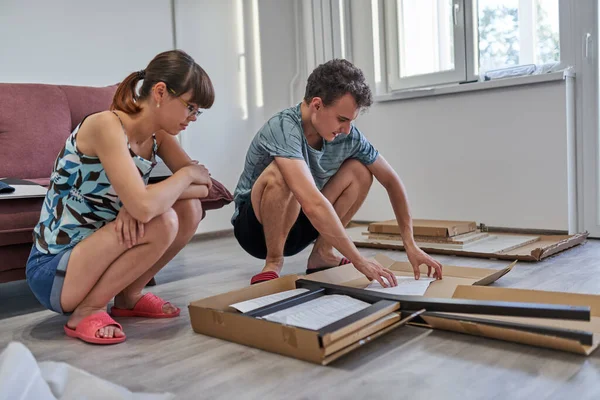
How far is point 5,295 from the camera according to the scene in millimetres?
2082

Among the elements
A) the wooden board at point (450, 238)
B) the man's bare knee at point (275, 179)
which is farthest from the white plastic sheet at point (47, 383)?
the wooden board at point (450, 238)

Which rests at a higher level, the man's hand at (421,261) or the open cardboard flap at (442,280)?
the man's hand at (421,261)

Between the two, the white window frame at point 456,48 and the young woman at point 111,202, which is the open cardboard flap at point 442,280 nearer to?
the young woman at point 111,202

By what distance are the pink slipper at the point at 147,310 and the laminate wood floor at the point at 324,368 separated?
0.03 m

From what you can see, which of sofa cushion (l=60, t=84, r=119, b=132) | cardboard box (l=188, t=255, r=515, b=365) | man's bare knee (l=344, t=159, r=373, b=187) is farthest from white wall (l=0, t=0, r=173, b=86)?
cardboard box (l=188, t=255, r=515, b=365)

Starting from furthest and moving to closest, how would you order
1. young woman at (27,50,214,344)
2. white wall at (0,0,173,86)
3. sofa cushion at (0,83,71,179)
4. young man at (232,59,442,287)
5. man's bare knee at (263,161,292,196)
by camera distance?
white wall at (0,0,173,86) → sofa cushion at (0,83,71,179) → man's bare knee at (263,161,292,196) → young man at (232,59,442,287) → young woman at (27,50,214,344)

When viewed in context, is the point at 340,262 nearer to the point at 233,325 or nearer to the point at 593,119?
the point at 233,325

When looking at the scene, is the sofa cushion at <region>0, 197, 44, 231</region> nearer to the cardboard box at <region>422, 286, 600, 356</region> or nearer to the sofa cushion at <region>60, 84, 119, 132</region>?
the sofa cushion at <region>60, 84, 119, 132</region>

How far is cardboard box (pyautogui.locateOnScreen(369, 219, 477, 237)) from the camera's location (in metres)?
2.60

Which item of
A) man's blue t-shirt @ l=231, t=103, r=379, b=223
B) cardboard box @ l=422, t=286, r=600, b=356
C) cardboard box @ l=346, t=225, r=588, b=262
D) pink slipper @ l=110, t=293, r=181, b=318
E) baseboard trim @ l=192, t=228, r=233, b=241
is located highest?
man's blue t-shirt @ l=231, t=103, r=379, b=223

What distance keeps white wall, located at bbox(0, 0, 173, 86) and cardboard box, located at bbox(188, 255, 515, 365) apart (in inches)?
79.2

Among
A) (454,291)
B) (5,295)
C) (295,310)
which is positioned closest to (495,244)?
(454,291)

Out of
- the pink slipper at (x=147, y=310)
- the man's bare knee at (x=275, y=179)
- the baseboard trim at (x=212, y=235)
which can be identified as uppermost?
the man's bare knee at (x=275, y=179)

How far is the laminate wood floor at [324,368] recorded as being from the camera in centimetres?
102
